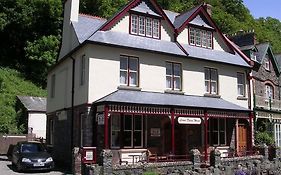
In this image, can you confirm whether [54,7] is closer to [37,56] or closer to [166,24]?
[37,56]

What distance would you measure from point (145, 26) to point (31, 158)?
10.4 m

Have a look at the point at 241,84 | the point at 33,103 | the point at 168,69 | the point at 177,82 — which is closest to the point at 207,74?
the point at 177,82

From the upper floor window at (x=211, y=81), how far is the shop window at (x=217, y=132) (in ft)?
6.76

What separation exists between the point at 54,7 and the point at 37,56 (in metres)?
7.21

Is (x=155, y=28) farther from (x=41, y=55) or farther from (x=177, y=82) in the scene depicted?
(x=41, y=55)

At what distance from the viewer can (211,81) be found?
26.4 meters

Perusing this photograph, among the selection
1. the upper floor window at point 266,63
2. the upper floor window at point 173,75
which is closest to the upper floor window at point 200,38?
the upper floor window at point 173,75

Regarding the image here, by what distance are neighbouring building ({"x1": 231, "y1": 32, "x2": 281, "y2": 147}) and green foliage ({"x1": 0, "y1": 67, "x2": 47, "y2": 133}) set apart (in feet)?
72.7

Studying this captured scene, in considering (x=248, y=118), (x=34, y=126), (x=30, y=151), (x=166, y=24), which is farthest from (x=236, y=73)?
(x=34, y=126)

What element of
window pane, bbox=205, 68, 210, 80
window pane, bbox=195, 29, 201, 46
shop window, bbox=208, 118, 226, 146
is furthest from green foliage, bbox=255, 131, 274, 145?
window pane, bbox=195, 29, 201, 46

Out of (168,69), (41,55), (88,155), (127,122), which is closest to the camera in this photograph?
(88,155)

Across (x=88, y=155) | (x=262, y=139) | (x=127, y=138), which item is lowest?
(x=88, y=155)

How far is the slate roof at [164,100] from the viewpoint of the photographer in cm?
2073

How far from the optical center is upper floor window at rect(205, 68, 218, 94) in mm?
26234
